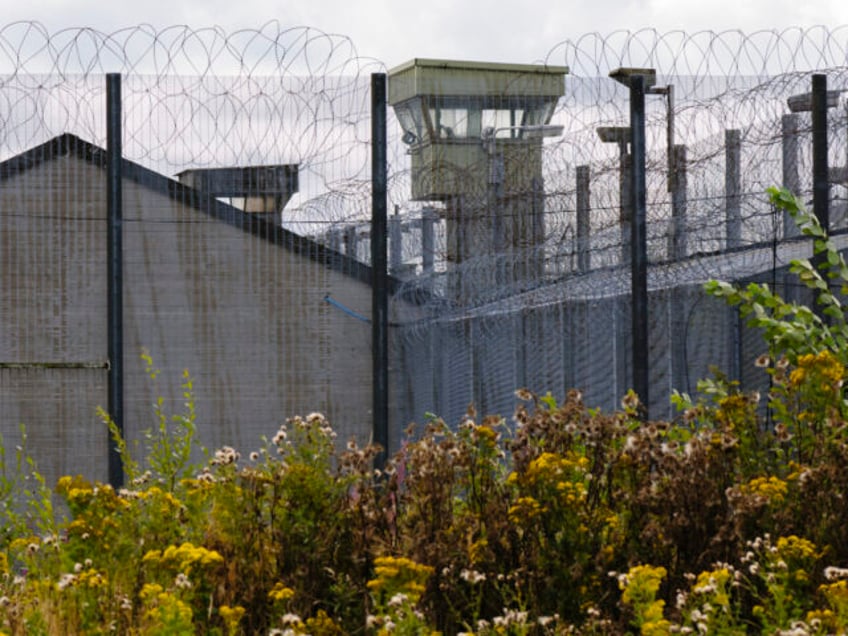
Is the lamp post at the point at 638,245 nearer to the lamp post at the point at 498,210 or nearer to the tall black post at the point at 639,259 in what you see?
the tall black post at the point at 639,259

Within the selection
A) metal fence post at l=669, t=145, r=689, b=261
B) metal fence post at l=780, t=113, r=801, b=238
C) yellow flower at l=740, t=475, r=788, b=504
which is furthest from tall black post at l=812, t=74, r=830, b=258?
yellow flower at l=740, t=475, r=788, b=504

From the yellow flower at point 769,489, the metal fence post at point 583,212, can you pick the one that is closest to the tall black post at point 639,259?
the metal fence post at point 583,212

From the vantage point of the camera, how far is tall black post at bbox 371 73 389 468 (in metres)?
8.73

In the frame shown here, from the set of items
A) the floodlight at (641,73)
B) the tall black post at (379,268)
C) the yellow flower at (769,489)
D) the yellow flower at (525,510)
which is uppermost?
the floodlight at (641,73)

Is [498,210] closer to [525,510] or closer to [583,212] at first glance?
[583,212]

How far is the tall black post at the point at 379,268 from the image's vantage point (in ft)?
28.6

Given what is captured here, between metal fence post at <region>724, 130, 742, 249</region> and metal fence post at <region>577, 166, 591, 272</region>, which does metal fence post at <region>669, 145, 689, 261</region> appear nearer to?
metal fence post at <region>724, 130, 742, 249</region>

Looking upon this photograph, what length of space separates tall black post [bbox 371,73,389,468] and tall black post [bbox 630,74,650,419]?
149 centimetres

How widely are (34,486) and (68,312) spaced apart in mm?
1120

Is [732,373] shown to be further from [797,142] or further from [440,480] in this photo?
[440,480]

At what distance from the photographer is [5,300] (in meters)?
9.27

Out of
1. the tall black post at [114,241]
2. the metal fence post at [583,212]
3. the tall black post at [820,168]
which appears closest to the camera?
the tall black post at [820,168]

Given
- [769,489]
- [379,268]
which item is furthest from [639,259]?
[769,489]

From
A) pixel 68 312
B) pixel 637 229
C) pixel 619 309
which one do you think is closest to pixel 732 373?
pixel 619 309
